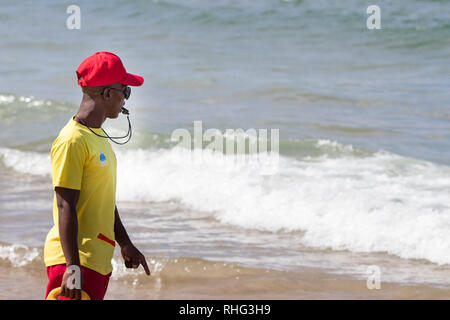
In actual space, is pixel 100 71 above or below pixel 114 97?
above

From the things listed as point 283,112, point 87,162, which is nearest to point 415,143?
point 283,112

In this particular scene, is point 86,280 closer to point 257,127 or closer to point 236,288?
point 236,288

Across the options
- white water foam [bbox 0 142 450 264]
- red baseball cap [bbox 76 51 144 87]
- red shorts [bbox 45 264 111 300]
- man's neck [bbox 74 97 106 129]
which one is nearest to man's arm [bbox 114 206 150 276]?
red shorts [bbox 45 264 111 300]

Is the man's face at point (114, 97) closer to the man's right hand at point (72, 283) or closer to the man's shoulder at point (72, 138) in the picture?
the man's shoulder at point (72, 138)

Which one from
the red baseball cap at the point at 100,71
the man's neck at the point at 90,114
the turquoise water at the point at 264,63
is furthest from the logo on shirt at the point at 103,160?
the turquoise water at the point at 264,63

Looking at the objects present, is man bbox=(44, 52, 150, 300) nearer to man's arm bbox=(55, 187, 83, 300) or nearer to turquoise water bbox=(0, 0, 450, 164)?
man's arm bbox=(55, 187, 83, 300)

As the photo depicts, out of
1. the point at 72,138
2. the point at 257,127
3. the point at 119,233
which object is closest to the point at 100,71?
the point at 72,138

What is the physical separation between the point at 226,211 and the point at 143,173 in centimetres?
194

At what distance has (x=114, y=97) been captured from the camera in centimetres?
293

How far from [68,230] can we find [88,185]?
0.19 metres

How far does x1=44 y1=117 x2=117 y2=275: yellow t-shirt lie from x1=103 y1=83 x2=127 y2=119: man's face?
0.29 ft

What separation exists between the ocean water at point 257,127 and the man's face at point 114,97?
2.68m

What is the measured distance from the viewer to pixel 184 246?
249 inches

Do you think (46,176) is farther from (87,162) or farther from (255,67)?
(255,67)
